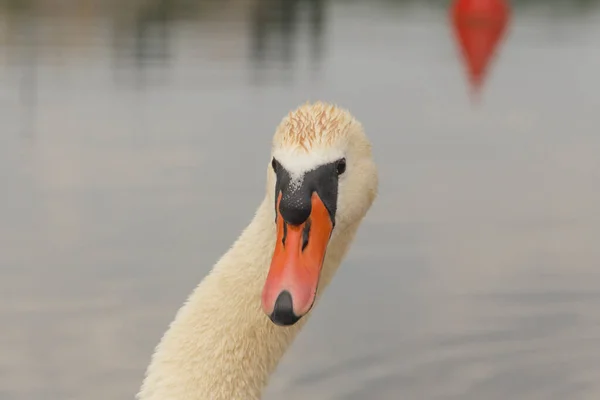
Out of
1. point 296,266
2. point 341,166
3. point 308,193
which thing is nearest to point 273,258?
point 296,266

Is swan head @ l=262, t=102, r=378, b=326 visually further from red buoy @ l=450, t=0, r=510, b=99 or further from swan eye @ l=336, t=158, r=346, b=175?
red buoy @ l=450, t=0, r=510, b=99

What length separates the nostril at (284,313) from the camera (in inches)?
163

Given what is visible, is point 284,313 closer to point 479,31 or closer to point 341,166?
point 341,166

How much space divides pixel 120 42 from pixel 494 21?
9269mm

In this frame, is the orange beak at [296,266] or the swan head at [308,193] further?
the swan head at [308,193]

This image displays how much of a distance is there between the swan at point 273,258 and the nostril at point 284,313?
0.52 ft

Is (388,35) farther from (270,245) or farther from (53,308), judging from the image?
(270,245)

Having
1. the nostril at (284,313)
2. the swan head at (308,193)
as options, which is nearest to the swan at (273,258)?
the swan head at (308,193)

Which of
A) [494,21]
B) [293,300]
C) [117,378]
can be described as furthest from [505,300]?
[494,21]

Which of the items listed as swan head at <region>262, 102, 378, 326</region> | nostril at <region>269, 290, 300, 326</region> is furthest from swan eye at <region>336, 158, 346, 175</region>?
nostril at <region>269, 290, 300, 326</region>

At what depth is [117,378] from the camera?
8172mm

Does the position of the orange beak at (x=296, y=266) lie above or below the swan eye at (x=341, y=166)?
below

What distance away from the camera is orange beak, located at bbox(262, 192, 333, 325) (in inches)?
164

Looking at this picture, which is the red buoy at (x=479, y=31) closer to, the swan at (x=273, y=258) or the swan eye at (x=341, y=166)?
the swan at (x=273, y=258)
